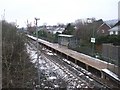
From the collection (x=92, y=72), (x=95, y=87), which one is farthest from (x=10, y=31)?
(x=92, y=72)

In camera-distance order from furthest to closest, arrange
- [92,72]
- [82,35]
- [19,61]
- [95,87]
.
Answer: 1. [82,35]
2. [92,72]
3. [95,87]
4. [19,61]

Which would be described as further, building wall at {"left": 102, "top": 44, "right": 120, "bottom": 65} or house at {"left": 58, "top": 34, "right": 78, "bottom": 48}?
house at {"left": 58, "top": 34, "right": 78, "bottom": 48}

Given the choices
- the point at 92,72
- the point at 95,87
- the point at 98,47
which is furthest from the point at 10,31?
the point at 98,47

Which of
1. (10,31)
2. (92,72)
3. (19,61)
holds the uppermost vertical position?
(10,31)

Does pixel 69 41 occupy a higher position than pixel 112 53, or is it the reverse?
pixel 69 41

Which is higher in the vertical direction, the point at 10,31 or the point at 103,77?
the point at 10,31

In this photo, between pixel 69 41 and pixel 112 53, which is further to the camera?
pixel 69 41

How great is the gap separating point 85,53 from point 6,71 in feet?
69.8

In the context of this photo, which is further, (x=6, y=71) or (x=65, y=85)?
(x=65, y=85)

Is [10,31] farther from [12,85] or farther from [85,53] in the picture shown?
[85,53]

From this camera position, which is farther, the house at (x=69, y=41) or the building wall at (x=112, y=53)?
the house at (x=69, y=41)

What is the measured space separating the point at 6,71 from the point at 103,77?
9530 mm

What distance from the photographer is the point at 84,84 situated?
14.9 metres

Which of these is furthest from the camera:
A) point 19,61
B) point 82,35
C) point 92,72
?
point 82,35
